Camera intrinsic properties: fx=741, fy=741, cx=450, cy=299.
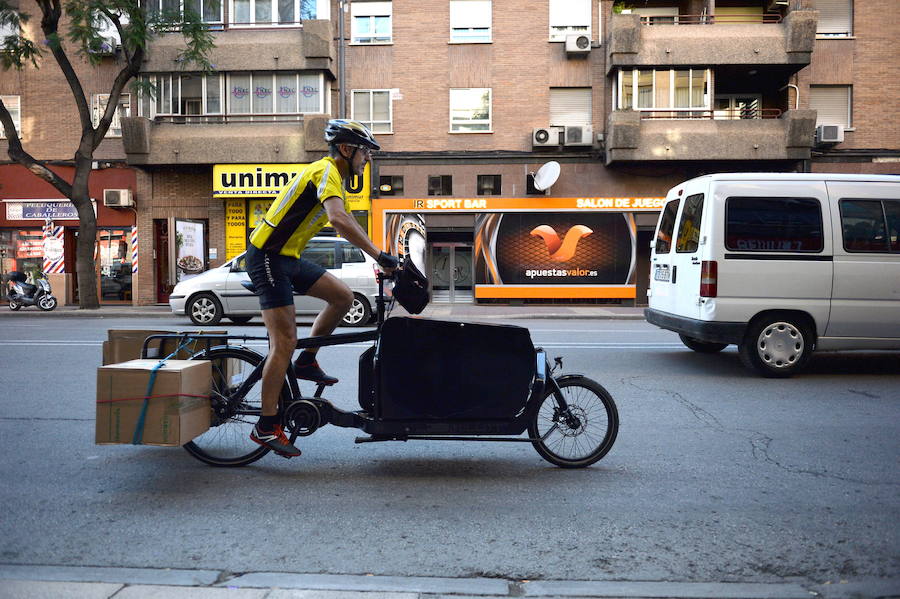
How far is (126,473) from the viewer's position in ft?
15.3

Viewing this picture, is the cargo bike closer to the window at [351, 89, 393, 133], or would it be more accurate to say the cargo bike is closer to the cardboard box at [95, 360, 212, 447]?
the cardboard box at [95, 360, 212, 447]

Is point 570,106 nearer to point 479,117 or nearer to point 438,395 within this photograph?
point 479,117

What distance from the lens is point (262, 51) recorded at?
22859mm

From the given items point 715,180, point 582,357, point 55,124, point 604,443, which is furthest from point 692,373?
point 55,124

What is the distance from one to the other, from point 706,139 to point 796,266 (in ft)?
49.3

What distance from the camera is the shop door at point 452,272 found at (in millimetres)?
24062

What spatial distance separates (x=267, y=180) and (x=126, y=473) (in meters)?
19.2

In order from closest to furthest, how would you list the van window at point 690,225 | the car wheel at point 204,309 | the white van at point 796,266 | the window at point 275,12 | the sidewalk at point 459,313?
the white van at point 796,266, the van window at point 690,225, the car wheel at point 204,309, the sidewalk at point 459,313, the window at point 275,12

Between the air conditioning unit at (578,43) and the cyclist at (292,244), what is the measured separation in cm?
2005

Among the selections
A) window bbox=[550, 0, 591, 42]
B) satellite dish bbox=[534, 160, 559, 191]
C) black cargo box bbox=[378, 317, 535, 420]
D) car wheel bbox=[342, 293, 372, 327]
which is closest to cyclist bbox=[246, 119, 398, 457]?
black cargo box bbox=[378, 317, 535, 420]

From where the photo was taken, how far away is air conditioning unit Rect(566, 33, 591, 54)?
901 inches

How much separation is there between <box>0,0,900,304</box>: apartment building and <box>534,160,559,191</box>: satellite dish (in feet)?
1.73

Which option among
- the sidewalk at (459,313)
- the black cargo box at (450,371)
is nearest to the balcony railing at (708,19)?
the sidewalk at (459,313)

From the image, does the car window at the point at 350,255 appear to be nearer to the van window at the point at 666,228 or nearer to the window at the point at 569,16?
the van window at the point at 666,228
